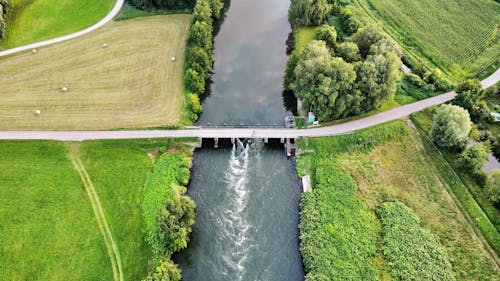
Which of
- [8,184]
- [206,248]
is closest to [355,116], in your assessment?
[206,248]

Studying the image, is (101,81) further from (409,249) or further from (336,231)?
(409,249)

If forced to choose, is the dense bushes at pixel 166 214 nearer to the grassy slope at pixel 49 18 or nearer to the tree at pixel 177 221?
the tree at pixel 177 221

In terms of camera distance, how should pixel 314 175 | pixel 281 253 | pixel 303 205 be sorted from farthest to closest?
pixel 314 175, pixel 303 205, pixel 281 253

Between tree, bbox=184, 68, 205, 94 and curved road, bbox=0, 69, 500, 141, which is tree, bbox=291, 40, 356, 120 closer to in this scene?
curved road, bbox=0, 69, 500, 141

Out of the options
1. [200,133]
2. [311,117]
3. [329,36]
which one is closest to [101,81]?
[200,133]

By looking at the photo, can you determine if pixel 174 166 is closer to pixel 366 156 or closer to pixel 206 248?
pixel 206 248

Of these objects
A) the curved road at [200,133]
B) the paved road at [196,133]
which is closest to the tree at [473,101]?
the curved road at [200,133]
